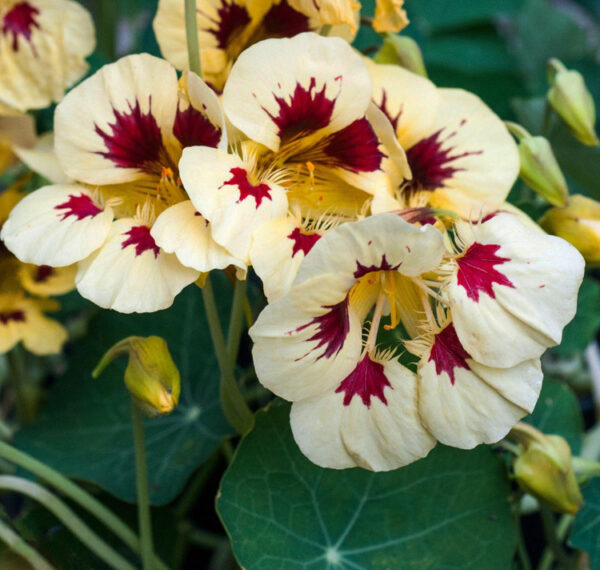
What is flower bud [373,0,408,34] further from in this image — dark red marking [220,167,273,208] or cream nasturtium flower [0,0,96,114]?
cream nasturtium flower [0,0,96,114]

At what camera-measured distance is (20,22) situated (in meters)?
0.78

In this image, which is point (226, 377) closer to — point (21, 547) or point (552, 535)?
point (21, 547)

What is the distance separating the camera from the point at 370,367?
538 mm

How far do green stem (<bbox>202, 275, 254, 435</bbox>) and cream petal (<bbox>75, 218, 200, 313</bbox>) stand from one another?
1.8 inches

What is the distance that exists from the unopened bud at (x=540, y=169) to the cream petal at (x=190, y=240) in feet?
1.00

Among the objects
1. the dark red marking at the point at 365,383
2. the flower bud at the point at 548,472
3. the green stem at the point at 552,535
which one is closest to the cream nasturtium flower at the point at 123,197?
the dark red marking at the point at 365,383

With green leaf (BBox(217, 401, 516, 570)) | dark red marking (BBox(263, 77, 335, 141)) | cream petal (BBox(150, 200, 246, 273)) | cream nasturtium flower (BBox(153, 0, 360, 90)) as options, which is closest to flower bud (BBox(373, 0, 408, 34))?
cream nasturtium flower (BBox(153, 0, 360, 90))

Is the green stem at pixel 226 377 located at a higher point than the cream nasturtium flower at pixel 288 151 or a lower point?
lower

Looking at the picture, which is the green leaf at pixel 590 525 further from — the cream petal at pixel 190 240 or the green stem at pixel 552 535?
the cream petal at pixel 190 240

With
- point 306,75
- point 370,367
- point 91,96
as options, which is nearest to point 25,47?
point 91,96

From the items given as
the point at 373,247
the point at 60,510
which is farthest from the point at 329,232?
the point at 60,510

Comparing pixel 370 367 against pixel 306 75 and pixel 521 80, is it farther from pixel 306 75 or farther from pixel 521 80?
pixel 521 80

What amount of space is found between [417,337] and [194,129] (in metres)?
0.24

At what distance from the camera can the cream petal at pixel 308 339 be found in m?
0.47
